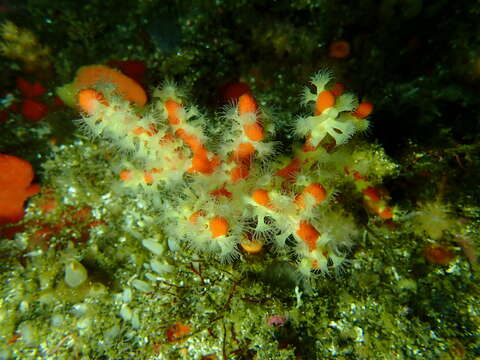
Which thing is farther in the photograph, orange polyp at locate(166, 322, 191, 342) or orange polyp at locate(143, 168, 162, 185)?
orange polyp at locate(143, 168, 162, 185)

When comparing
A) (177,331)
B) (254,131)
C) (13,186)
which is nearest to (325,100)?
(254,131)

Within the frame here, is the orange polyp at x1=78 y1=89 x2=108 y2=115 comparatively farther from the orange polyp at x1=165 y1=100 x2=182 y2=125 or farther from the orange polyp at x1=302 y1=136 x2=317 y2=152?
the orange polyp at x1=302 y1=136 x2=317 y2=152

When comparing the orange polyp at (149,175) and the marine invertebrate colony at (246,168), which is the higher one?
the marine invertebrate colony at (246,168)

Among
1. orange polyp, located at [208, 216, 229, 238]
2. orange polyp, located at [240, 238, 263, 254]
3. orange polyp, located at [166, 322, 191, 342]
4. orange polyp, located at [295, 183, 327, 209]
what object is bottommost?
orange polyp, located at [166, 322, 191, 342]

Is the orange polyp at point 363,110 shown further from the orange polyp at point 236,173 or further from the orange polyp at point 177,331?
the orange polyp at point 177,331

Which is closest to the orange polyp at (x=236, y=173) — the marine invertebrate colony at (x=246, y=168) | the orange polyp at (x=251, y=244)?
the marine invertebrate colony at (x=246, y=168)

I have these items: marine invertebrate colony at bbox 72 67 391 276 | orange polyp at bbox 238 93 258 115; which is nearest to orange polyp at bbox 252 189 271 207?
marine invertebrate colony at bbox 72 67 391 276

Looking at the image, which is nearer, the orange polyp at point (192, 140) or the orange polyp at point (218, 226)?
the orange polyp at point (218, 226)

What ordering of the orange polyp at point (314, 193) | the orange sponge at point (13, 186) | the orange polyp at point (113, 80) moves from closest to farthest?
the orange polyp at point (314, 193) < the orange polyp at point (113, 80) < the orange sponge at point (13, 186)

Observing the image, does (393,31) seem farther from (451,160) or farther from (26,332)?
(26,332)

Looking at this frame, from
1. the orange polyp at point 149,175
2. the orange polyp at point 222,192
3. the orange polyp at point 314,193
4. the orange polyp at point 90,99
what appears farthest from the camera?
the orange polyp at point 149,175
